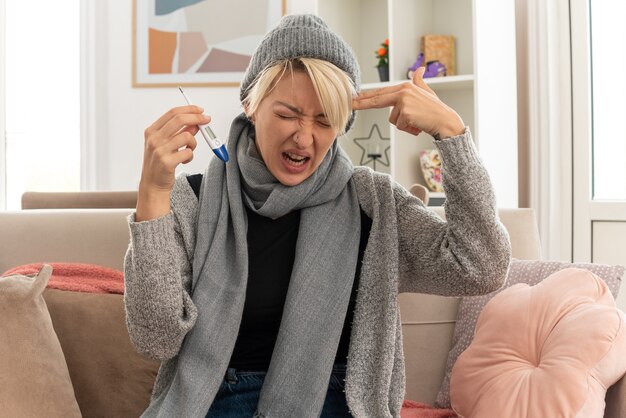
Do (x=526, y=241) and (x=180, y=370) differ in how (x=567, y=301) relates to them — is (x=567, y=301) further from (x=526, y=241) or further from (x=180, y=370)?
(x=180, y=370)

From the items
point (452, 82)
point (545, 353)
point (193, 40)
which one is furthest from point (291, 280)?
point (193, 40)

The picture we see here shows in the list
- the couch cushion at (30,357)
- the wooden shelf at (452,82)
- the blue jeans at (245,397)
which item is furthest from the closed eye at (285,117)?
the wooden shelf at (452,82)

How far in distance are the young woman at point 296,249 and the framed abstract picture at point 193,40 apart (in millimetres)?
2642

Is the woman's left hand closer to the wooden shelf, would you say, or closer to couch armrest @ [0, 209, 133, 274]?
couch armrest @ [0, 209, 133, 274]

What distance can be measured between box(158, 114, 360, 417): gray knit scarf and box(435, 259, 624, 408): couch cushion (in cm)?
57

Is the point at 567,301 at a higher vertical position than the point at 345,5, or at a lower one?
lower

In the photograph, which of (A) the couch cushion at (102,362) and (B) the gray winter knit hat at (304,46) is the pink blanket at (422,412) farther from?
(B) the gray winter knit hat at (304,46)

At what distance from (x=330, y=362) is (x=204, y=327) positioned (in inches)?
9.5

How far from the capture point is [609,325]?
1.55 metres

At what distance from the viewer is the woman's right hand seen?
1.29m

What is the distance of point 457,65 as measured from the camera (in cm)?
337

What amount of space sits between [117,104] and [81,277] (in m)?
2.45

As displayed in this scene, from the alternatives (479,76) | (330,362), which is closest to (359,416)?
(330,362)

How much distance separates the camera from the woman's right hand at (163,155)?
4.22 feet
